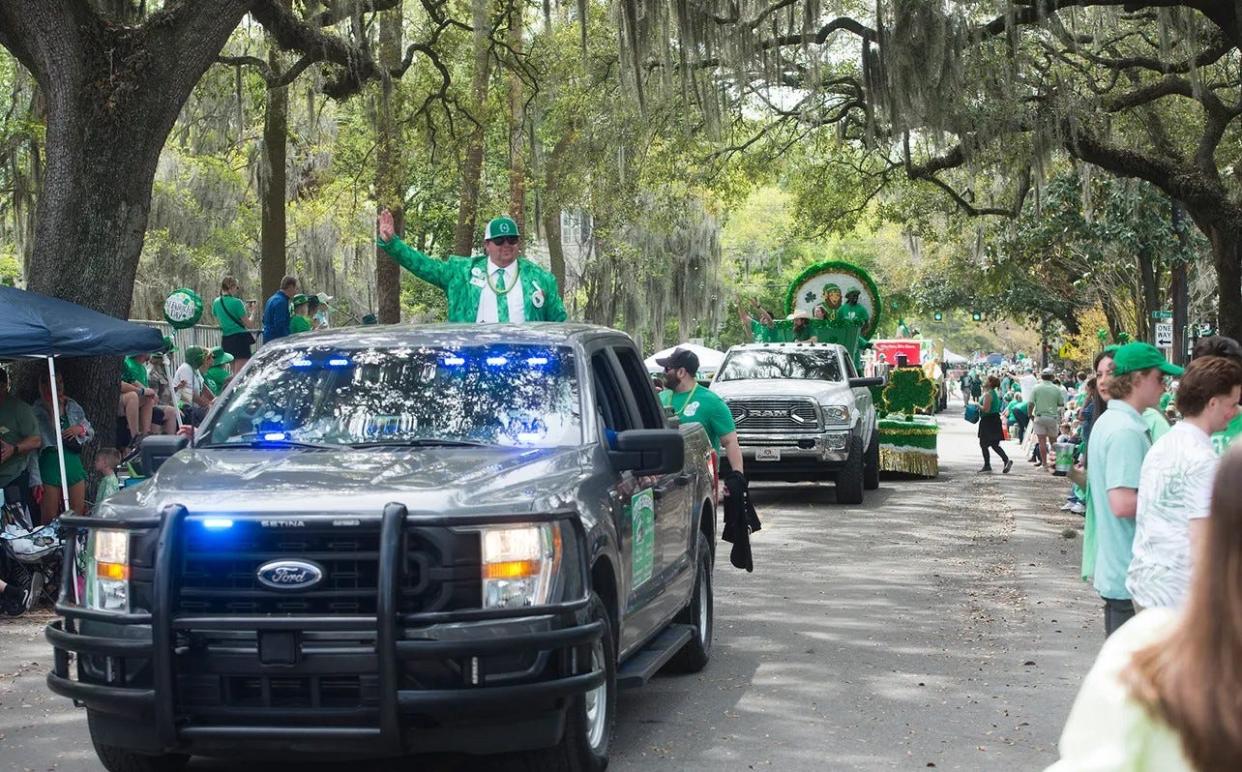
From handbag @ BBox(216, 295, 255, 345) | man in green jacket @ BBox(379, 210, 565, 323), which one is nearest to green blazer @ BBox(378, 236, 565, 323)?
man in green jacket @ BBox(379, 210, 565, 323)

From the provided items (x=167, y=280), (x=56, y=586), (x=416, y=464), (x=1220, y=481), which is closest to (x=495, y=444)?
(x=416, y=464)

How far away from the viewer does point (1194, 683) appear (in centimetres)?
226

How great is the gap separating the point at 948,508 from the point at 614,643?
45.8ft

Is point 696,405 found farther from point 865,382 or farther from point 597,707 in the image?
point 865,382

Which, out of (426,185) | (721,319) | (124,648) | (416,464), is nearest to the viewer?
(124,648)

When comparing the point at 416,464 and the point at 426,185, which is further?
the point at 426,185

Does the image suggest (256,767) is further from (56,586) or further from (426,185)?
(426,185)

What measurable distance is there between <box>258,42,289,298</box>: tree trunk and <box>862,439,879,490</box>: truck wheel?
8.25 m

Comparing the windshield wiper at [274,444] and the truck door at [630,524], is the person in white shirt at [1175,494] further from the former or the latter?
the windshield wiper at [274,444]

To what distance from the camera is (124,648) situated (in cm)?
616

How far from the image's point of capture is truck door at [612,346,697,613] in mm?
8430

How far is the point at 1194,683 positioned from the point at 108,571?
→ 195 inches

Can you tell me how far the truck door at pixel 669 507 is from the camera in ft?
27.7

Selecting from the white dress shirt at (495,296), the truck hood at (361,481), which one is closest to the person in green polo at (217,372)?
the white dress shirt at (495,296)
